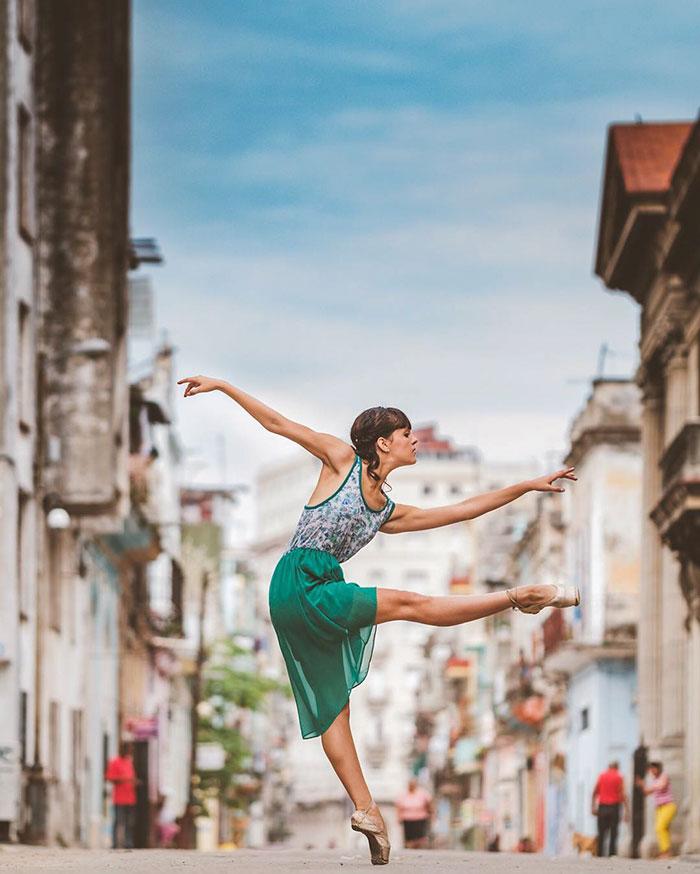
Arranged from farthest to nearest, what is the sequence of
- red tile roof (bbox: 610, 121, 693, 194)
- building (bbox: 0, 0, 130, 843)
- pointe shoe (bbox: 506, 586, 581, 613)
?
red tile roof (bbox: 610, 121, 693, 194)
building (bbox: 0, 0, 130, 843)
pointe shoe (bbox: 506, 586, 581, 613)

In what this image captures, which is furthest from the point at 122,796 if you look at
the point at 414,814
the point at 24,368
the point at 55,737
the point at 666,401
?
the point at 666,401

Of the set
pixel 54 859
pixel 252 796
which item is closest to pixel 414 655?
pixel 252 796

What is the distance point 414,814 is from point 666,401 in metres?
13.9

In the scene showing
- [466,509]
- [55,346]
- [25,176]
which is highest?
[25,176]

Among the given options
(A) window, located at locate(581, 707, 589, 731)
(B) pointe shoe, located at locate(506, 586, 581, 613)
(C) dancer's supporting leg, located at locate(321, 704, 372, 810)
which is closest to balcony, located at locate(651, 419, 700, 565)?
(C) dancer's supporting leg, located at locate(321, 704, 372, 810)

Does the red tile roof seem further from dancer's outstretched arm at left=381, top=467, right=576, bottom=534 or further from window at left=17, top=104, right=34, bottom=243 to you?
dancer's outstretched arm at left=381, top=467, right=576, bottom=534

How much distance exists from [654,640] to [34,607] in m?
11.1

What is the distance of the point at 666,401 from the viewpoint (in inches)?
1676

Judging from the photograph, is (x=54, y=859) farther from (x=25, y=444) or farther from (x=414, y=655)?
(x=414, y=655)

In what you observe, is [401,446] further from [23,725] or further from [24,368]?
[23,725]

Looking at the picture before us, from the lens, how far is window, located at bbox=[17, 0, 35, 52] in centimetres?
3735

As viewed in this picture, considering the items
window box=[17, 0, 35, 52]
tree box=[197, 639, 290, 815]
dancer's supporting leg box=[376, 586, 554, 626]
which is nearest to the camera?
dancer's supporting leg box=[376, 586, 554, 626]

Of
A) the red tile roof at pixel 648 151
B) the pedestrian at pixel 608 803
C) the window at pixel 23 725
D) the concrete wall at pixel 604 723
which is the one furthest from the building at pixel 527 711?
the pedestrian at pixel 608 803

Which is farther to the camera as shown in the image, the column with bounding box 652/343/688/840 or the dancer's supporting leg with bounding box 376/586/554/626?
the column with bounding box 652/343/688/840
